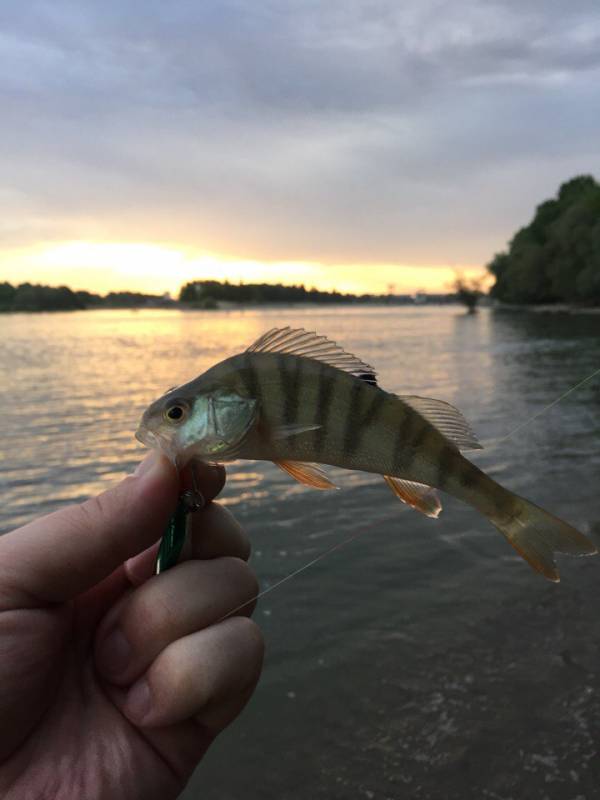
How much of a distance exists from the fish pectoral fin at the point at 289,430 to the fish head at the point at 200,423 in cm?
8

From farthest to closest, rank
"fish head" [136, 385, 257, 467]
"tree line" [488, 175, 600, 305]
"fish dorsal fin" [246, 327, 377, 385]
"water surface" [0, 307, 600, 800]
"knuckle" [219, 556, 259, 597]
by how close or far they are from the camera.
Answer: "tree line" [488, 175, 600, 305] → "water surface" [0, 307, 600, 800] → "knuckle" [219, 556, 259, 597] → "fish dorsal fin" [246, 327, 377, 385] → "fish head" [136, 385, 257, 467]

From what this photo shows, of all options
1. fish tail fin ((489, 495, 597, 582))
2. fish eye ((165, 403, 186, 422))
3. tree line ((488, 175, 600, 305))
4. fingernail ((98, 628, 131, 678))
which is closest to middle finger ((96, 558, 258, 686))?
fingernail ((98, 628, 131, 678))

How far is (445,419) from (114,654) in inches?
61.3

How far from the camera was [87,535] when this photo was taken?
2162mm

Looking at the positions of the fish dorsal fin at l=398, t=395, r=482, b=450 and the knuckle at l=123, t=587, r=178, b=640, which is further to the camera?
the knuckle at l=123, t=587, r=178, b=640

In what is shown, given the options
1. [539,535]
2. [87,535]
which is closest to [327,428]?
[539,535]

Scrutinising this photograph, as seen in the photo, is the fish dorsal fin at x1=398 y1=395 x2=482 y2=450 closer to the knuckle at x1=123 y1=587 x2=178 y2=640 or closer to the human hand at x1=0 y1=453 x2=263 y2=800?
the human hand at x1=0 y1=453 x2=263 y2=800

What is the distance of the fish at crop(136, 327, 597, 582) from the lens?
206cm

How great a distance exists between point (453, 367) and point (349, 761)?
105 ft

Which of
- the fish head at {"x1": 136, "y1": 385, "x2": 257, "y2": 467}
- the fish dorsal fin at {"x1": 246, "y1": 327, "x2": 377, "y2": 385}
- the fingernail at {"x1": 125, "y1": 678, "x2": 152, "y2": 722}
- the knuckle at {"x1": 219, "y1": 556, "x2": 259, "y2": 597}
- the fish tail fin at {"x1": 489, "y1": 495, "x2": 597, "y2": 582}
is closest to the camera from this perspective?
the fish tail fin at {"x1": 489, "y1": 495, "x2": 597, "y2": 582}

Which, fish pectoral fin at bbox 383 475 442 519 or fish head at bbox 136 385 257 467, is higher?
fish head at bbox 136 385 257 467

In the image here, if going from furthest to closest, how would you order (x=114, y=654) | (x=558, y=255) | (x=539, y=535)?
(x=558, y=255) → (x=114, y=654) → (x=539, y=535)

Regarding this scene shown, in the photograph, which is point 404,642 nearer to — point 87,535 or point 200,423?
point 87,535

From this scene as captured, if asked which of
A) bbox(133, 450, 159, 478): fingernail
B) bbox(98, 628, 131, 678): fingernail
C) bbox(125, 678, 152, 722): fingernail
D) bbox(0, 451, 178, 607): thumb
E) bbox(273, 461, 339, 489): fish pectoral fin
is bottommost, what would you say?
bbox(125, 678, 152, 722): fingernail
